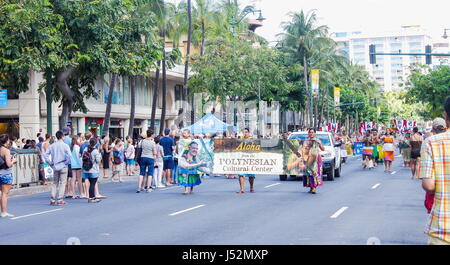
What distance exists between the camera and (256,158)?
20.7 metres

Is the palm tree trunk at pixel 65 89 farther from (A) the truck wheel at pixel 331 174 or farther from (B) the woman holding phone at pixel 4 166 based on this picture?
(B) the woman holding phone at pixel 4 166

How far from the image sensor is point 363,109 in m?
112

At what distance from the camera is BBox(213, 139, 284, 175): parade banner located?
20641mm

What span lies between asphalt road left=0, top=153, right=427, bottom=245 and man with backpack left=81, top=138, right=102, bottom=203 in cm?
46

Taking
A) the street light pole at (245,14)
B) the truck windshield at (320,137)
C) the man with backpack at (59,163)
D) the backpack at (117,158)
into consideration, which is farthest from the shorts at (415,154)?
the street light pole at (245,14)

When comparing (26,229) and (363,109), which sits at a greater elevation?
(363,109)

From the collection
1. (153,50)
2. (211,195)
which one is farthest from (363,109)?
(211,195)

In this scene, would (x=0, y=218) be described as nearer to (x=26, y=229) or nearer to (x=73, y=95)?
(x=26, y=229)

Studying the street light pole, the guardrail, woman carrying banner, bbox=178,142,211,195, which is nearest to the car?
woman carrying banner, bbox=178,142,211,195

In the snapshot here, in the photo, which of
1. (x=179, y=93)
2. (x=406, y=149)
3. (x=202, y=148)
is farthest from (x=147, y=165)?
(x=179, y=93)

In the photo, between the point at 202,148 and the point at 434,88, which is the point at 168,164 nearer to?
the point at 202,148

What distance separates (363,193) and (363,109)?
94.2 m

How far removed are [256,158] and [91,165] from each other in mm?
5143

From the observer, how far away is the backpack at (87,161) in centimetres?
1820
